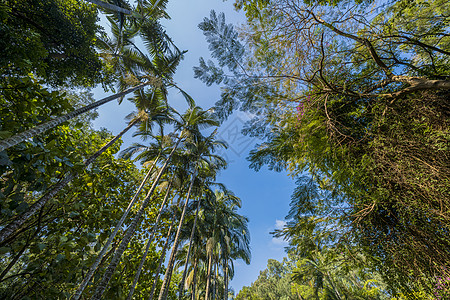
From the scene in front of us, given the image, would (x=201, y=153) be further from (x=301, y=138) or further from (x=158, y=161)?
(x=301, y=138)

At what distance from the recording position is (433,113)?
91.1 inches

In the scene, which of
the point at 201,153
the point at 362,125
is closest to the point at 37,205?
the point at 362,125

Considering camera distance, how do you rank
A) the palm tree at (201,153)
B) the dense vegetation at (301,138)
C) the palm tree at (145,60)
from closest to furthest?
the dense vegetation at (301,138)
the palm tree at (145,60)
the palm tree at (201,153)

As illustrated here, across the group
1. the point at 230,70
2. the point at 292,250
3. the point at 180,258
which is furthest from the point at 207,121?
the point at 180,258

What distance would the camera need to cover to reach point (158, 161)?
9.89m

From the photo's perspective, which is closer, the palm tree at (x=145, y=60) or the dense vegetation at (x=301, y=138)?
the dense vegetation at (x=301, y=138)

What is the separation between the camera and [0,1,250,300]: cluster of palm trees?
4859 millimetres

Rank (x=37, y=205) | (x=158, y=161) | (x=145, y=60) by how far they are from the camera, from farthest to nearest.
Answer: (x=158, y=161)
(x=145, y=60)
(x=37, y=205)

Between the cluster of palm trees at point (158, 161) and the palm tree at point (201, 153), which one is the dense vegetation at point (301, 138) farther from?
the palm tree at point (201, 153)

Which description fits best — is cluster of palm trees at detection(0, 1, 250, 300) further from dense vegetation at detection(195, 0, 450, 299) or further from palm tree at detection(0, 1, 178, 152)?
dense vegetation at detection(195, 0, 450, 299)

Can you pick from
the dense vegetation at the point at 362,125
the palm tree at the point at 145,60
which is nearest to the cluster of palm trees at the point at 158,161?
the palm tree at the point at 145,60

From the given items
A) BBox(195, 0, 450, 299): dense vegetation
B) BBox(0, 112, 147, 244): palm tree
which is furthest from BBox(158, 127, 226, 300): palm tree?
BBox(195, 0, 450, 299): dense vegetation

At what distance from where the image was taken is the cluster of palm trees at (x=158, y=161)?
15.9 ft

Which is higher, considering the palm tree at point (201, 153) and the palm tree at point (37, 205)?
the palm tree at point (201, 153)
